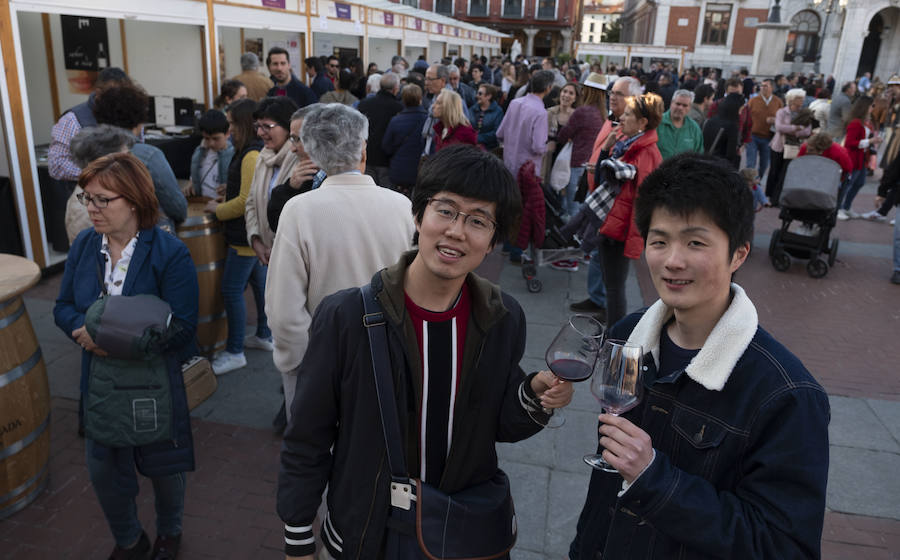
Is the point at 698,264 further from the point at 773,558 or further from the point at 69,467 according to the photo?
the point at 69,467

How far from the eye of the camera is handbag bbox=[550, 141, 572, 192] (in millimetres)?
7477

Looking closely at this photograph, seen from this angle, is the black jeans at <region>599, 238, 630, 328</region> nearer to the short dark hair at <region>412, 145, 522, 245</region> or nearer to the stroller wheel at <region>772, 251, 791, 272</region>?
the short dark hair at <region>412, 145, 522, 245</region>

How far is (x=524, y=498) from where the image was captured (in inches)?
132

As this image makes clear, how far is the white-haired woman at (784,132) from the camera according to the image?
32.1ft

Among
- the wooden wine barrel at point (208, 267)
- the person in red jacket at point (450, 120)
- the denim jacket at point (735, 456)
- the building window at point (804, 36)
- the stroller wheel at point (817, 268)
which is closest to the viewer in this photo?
the denim jacket at point (735, 456)

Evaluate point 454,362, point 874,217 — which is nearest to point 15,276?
point 454,362

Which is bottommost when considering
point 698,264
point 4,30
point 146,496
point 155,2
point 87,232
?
point 146,496

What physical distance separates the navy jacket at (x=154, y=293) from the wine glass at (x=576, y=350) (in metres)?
1.71

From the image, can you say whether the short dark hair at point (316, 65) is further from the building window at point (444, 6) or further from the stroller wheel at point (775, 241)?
the building window at point (444, 6)

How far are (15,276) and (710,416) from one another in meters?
3.08

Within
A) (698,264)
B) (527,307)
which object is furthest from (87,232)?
(527,307)

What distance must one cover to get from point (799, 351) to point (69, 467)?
546 cm

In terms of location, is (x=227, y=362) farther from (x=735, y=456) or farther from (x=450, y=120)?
(x=735, y=456)

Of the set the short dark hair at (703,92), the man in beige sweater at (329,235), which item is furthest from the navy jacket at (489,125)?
the man in beige sweater at (329,235)
